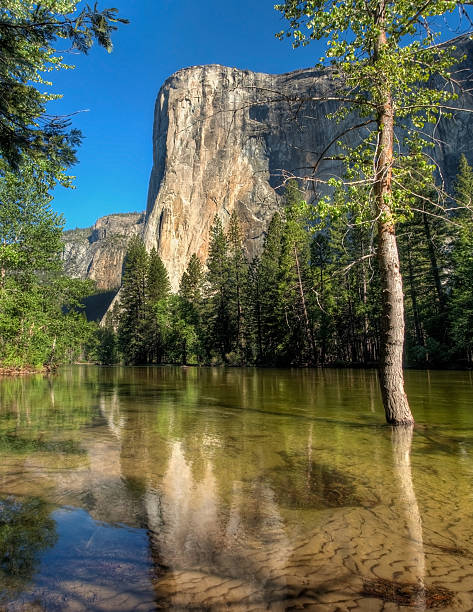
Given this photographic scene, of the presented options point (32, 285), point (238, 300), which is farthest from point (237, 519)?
point (238, 300)

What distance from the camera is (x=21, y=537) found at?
2.89m

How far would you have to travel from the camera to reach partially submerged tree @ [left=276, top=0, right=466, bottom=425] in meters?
6.97

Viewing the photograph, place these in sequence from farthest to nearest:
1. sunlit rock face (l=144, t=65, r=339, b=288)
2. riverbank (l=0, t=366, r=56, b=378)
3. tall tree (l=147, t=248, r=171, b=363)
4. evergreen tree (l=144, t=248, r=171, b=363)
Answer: sunlit rock face (l=144, t=65, r=339, b=288) < tall tree (l=147, t=248, r=171, b=363) < evergreen tree (l=144, t=248, r=171, b=363) < riverbank (l=0, t=366, r=56, b=378)

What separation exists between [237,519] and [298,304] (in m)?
36.9

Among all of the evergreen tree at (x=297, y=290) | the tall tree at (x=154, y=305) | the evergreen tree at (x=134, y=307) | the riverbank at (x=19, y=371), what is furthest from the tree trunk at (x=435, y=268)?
the evergreen tree at (x=134, y=307)

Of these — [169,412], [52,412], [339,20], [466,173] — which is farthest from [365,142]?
[466,173]

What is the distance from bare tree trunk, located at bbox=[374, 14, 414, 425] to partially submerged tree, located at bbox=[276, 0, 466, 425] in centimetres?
2

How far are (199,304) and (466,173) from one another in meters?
35.4

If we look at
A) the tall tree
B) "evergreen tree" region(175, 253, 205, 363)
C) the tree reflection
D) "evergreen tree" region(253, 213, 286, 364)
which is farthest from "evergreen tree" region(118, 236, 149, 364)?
the tree reflection

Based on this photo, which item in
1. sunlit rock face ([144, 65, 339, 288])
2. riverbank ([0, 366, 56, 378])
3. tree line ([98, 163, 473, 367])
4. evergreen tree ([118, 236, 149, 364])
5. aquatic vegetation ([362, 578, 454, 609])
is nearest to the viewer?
aquatic vegetation ([362, 578, 454, 609])

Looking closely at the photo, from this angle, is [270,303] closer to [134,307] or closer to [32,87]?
[134,307]

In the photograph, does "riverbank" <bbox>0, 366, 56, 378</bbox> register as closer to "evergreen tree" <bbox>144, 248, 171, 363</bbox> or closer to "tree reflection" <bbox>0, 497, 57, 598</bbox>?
"tree reflection" <bbox>0, 497, 57, 598</bbox>

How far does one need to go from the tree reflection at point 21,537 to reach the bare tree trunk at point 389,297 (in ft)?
19.7

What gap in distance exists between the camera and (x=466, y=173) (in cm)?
3844
